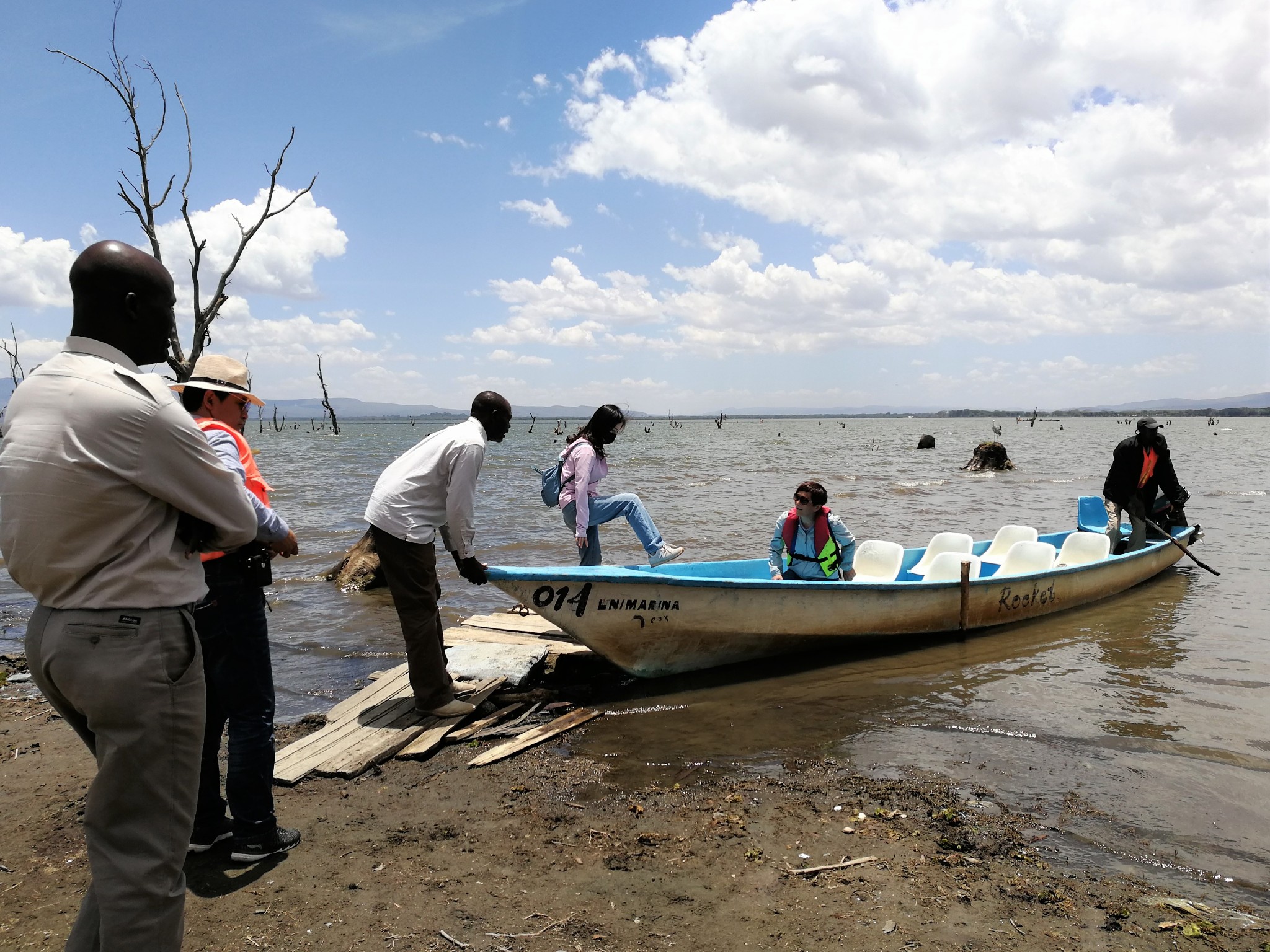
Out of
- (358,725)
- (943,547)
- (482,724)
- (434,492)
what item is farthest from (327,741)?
(943,547)

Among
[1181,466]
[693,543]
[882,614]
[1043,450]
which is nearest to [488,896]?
[882,614]

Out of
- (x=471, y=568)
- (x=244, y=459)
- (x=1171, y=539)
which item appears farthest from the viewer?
(x=1171, y=539)

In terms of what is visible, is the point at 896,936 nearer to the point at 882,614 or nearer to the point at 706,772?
the point at 706,772

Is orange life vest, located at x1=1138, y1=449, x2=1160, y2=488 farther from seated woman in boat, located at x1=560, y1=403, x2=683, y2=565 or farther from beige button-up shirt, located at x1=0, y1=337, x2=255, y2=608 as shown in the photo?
beige button-up shirt, located at x1=0, y1=337, x2=255, y2=608

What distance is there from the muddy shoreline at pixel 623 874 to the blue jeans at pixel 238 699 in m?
0.27

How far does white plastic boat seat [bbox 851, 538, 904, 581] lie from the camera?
959 cm

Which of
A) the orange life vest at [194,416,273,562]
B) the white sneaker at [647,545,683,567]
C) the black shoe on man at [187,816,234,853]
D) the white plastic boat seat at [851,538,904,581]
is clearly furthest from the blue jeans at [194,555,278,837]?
the white plastic boat seat at [851,538,904,581]

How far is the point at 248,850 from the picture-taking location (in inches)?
146

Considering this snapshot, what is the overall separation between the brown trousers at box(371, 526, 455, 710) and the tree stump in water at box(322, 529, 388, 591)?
19.0 feet

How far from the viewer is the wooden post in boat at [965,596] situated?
8430 mm

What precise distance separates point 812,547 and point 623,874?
4.51 m

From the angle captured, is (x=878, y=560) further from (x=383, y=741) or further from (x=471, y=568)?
(x=383, y=741)

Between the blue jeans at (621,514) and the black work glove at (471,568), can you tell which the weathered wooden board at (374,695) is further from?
the blue jeans at (621,514)

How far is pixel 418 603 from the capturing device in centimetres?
499
